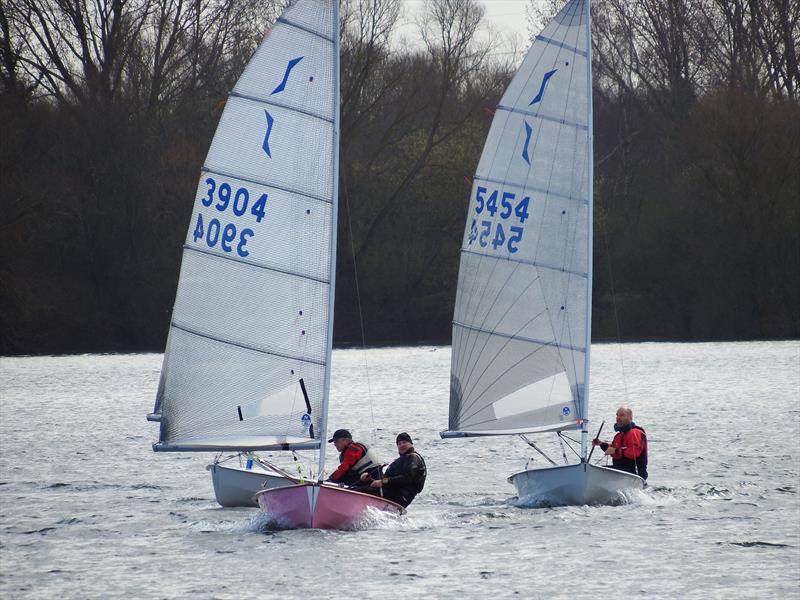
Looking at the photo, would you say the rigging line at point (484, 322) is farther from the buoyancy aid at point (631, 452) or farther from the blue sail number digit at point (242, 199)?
the blue sail number digit at point (242, 199)

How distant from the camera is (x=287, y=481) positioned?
1862 cm

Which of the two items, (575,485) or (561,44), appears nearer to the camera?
(575,485)

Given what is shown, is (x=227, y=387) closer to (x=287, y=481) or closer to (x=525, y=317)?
(x=287, y=481)

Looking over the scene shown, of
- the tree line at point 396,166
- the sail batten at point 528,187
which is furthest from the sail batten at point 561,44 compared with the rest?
the tree line at point 396,166

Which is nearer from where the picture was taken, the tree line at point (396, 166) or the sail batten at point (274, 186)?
the sail batten at point (274, 186)

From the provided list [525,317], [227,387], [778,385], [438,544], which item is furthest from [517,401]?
[778,385]

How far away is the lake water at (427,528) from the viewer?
609 inches

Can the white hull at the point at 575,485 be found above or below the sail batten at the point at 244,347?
below

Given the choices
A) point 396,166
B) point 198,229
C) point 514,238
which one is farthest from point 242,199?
point 396,166

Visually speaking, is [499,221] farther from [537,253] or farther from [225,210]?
[225,210]

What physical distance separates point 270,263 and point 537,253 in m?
4.26

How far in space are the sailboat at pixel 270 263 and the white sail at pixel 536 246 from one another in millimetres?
3224

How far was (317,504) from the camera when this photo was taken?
55.4 feet

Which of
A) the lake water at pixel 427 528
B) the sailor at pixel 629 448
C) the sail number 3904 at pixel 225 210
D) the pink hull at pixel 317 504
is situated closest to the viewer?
the lake water at pixel 427 528
